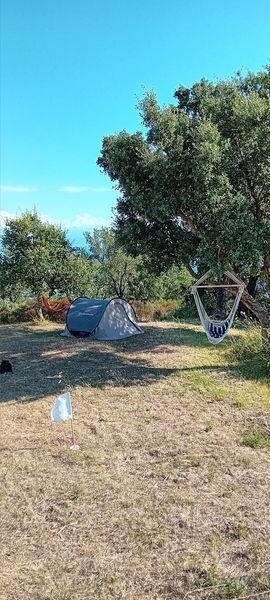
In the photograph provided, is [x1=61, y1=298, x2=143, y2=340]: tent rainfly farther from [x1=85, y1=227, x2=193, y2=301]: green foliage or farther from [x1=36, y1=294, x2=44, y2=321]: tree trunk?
[x1=85, y1=227, x2=193, y2=301]: green foliage

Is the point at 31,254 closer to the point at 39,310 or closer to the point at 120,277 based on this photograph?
the point at 39,310

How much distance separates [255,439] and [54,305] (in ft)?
41.1

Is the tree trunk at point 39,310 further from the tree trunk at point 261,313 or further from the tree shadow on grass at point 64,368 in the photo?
the tree trunk at point 261,313

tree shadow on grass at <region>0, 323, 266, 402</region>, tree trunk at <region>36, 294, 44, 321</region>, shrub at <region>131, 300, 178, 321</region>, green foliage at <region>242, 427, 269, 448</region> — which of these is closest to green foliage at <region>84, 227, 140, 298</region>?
shrub at <region>131, 300, 178, 321</region>

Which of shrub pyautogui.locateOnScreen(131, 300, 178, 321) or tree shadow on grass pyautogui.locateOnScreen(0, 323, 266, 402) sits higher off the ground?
shrub pyautogui.locateOnScreen(131, 300, 178, 321)

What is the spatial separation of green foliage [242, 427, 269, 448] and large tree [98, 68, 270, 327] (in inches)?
118

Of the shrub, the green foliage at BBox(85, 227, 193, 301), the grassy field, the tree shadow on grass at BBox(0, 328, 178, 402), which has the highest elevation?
the green foliage at BBox(85, 227, 193, 301)

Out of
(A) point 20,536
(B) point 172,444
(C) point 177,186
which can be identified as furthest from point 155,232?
(A) point 20,536

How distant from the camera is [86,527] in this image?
3.85m

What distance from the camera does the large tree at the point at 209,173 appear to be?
7590mm

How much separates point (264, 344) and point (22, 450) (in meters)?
5.61

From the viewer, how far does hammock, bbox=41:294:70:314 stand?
55.2ft

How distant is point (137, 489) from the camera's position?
4.42m

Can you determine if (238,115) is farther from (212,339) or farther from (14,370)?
(14,370)
